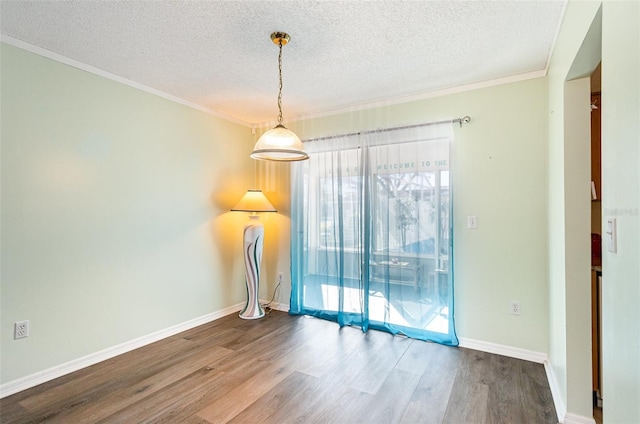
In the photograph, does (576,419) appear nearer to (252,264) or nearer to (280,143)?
(280,143)

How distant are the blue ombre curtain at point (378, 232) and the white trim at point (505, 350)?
0.16 m

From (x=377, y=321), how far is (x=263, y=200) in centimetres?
185

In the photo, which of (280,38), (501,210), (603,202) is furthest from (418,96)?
(603,202)

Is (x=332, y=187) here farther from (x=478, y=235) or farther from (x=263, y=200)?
(x=478, y=235)

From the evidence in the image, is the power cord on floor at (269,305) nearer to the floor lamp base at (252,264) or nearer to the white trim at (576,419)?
the floor lamp base at (252,264)

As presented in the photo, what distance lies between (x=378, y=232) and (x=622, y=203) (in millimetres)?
2388

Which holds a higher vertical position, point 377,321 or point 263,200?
point 263,200

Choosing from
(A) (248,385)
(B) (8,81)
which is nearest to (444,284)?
(A) (248,385)

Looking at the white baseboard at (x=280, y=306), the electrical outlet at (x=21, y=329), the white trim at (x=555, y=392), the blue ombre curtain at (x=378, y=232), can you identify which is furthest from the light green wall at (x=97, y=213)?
the white trim at (x=555, y=392)

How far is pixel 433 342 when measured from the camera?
3.04 m

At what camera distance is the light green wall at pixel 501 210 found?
2695 mm

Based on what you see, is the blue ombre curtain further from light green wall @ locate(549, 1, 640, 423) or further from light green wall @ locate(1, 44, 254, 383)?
light green wall @ locate(1, 44, 254, 383)

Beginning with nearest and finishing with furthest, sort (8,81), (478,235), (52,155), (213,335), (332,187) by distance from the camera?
(8,81) → (52,155) → (478,235) → (213,335) → (332,187)

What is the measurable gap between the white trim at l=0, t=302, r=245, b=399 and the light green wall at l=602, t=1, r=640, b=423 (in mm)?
3329
